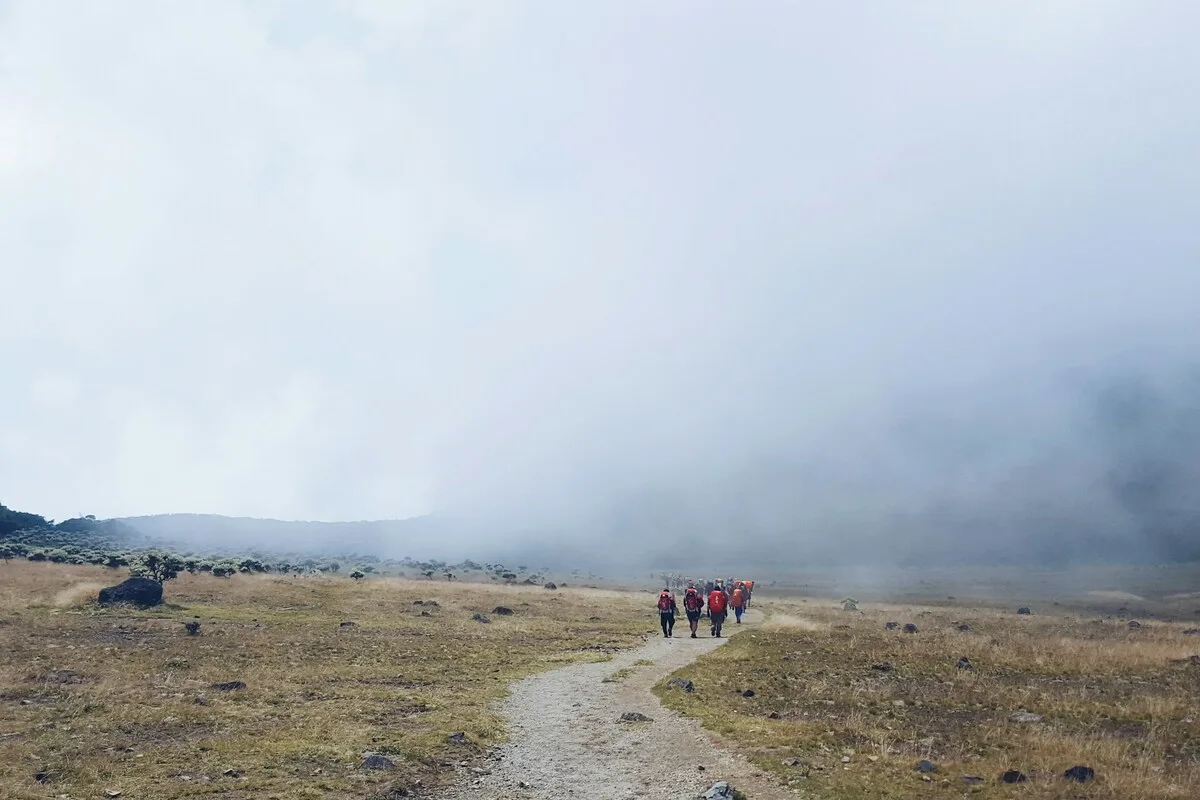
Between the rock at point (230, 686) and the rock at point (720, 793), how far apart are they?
1662 cm

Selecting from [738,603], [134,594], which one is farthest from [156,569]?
[738,603]

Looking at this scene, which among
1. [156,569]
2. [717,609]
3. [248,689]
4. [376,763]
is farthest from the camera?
[156,569]

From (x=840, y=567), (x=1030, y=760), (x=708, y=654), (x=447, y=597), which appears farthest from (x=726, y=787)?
(x=840, y=567)

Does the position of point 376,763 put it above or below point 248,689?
above

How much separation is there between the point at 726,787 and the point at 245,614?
37.5 meters

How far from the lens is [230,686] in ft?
76.2

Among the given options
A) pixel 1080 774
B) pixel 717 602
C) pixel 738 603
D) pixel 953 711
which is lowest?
pixel 738 603

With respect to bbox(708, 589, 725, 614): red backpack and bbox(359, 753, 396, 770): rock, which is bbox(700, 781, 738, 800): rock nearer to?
bbox(359, 753, 396, 770): rock

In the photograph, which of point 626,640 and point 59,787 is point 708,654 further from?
point 59,787

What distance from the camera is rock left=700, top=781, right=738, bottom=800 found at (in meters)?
12.9

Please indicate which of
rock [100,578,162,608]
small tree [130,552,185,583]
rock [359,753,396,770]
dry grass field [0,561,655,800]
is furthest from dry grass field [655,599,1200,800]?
small tree [130,552,185,583]

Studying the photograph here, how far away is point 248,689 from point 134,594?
80.4 feet

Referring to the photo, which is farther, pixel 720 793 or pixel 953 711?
pixel 953 711

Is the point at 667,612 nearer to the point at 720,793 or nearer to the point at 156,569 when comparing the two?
the point at 720,793
